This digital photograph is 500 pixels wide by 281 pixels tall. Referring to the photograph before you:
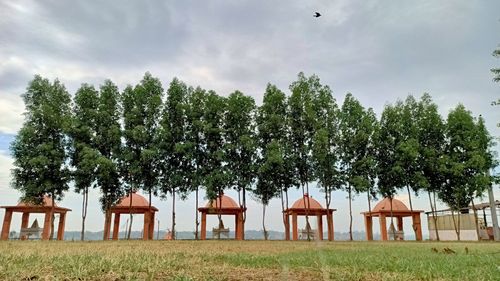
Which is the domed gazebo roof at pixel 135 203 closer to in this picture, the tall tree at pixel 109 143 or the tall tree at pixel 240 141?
the tall tree at pixel 109 143

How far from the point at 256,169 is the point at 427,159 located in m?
15.0

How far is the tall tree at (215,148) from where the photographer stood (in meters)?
28.8

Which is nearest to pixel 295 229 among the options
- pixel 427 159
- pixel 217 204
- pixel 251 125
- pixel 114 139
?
pixel 217 204

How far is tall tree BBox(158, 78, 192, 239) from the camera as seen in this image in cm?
2945

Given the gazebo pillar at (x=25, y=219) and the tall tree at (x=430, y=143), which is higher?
the tall tree at (x=430, y=143)

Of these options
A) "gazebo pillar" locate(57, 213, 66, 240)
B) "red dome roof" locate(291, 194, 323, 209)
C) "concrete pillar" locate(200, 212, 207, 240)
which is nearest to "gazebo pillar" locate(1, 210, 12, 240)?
"gazebo pillar" locate(57, 213, 66, 240)

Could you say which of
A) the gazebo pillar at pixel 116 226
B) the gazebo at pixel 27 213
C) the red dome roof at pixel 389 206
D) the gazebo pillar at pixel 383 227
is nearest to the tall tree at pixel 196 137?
the gazebo pillar at pixel 116 226

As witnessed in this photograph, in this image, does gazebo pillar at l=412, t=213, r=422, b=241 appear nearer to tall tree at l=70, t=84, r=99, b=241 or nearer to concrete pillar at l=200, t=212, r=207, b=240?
concrete pillar at l=200, t=212, r=207, b=240

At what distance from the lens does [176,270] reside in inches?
222

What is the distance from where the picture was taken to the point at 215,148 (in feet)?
102

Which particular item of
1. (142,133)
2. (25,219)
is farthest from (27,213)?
(142,133)

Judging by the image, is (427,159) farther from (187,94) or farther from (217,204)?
(187,94)

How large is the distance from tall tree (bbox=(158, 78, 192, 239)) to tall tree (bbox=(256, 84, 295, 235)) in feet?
20.1

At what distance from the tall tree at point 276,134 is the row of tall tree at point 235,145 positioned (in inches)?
3.5
